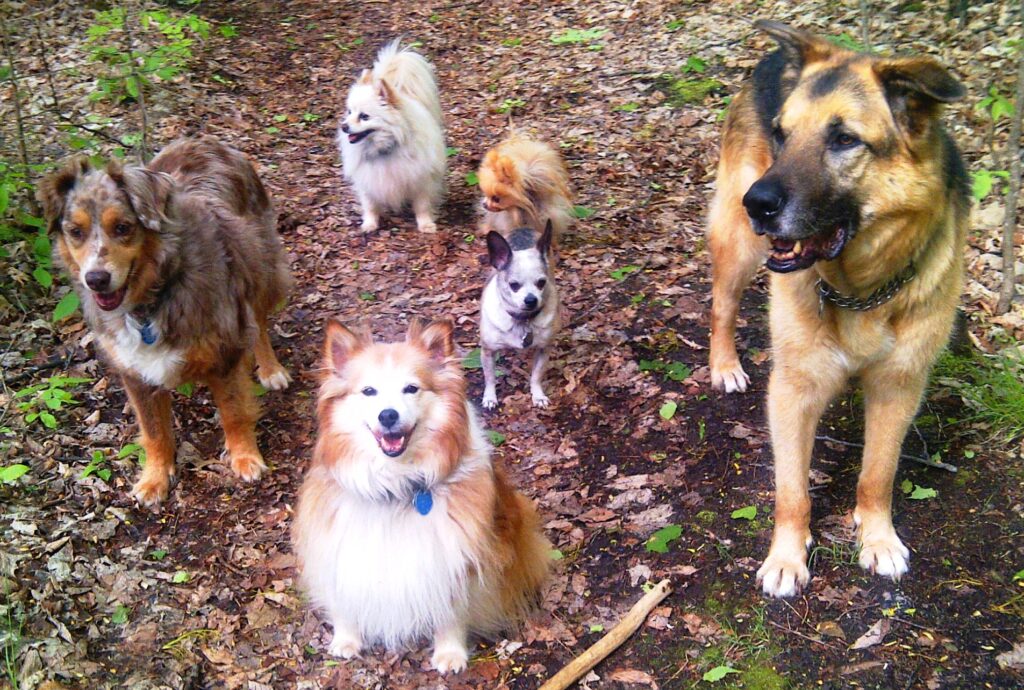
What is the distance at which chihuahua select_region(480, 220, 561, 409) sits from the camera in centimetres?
484

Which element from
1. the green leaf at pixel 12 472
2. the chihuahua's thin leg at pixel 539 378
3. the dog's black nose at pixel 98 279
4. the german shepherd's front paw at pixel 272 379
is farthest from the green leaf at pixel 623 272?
the green leaf at pixel 12 472

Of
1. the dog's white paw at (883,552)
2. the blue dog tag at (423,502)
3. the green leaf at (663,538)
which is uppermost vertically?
the blue dog tag at (423,502)

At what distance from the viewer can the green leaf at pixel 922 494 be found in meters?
3.75

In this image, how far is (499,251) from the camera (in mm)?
4934

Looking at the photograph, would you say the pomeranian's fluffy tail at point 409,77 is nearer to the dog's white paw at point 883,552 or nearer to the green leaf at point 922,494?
the green leaf at point 922,494

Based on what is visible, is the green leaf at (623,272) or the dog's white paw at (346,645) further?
the green leaf at (623,272)

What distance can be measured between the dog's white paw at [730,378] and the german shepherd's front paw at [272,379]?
8.99 feet

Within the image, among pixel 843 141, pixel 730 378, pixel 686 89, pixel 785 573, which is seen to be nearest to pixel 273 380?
pixel 730 378

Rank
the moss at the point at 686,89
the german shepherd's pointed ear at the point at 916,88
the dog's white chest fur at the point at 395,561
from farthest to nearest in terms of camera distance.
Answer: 1. the moss at the point at 686,89
2. the dog's white chest fur at the point at 395,561
3. the german shepherd's pointed ear at the point at 916,88

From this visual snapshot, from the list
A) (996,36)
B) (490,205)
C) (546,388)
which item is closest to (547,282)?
(546,388)

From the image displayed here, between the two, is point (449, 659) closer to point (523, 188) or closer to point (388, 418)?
point (388, 418)

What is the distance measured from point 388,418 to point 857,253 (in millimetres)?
1833

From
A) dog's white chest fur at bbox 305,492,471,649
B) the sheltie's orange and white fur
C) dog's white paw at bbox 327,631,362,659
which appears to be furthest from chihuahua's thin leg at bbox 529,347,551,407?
dog's white paw at bbox 327,631,362,659

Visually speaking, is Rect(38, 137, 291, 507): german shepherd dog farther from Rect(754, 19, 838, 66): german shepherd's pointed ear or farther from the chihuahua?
Rect(754, 19, 838, 66): german shepherd's pointed ear
